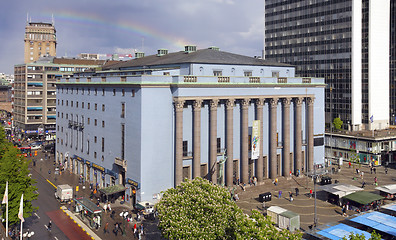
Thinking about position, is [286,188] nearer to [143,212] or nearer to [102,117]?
[143,212]

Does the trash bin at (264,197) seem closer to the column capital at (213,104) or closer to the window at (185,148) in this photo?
the window at (185,148)

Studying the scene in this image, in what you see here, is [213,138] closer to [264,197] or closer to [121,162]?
[264,197]

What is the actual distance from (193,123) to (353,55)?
77.6 m

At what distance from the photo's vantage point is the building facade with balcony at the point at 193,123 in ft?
229

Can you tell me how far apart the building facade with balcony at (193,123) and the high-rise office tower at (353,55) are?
3767 cm

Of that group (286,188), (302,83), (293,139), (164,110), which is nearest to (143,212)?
(164,110)

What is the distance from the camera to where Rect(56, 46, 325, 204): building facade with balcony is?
6994 centimetres

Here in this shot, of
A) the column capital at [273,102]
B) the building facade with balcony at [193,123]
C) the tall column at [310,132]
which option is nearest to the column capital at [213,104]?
the building facade with balcony at [193,123]

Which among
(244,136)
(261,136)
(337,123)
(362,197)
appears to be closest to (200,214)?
(362,197)

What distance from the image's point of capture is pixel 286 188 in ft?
269

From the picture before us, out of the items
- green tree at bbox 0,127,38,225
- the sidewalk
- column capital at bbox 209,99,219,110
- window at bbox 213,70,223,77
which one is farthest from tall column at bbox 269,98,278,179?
green tree at bbox 0,127,38,225

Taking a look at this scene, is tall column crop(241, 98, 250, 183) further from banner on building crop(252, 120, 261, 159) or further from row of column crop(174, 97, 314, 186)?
banner on building crop(252, 120, 261, 159)

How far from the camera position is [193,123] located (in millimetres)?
72812

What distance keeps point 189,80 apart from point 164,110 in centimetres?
728
